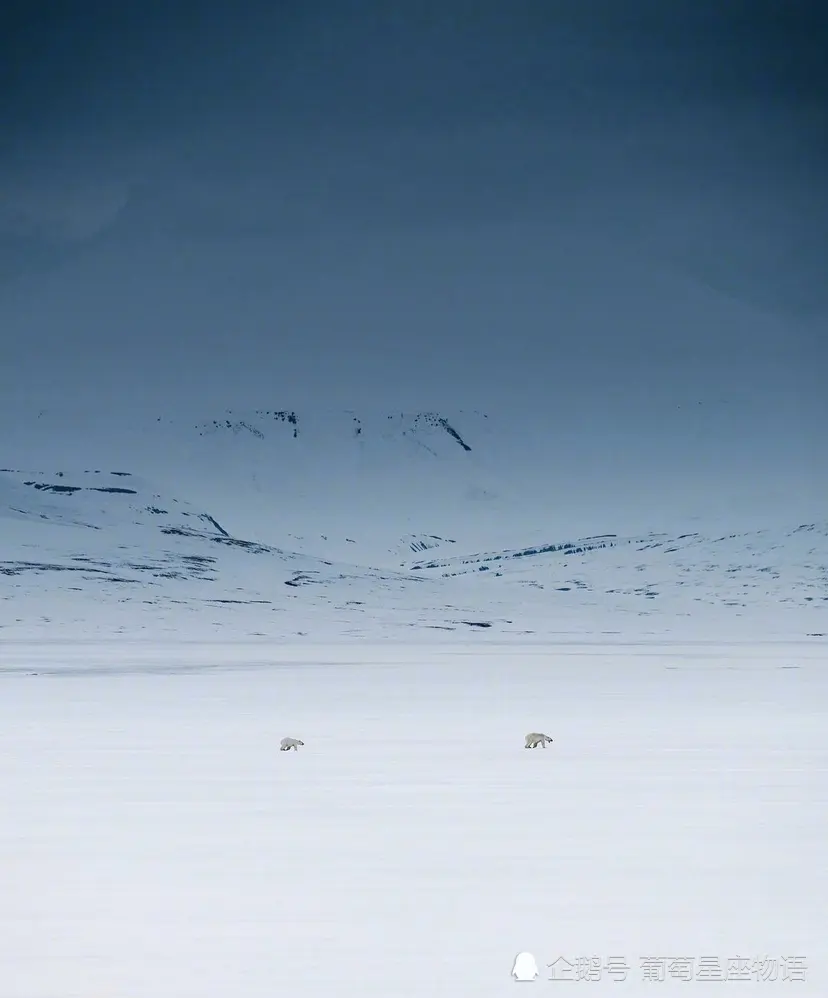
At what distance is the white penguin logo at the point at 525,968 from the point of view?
31.2 feet

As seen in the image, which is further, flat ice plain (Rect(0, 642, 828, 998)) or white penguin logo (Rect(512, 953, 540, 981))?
flat ice plain (Rect(0, 642, 828, 998))

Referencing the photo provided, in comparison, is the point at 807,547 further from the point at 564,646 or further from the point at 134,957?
the point at 134,957

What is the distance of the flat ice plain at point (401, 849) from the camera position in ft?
33.0

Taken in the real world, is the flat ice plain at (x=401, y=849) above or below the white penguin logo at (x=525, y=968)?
above

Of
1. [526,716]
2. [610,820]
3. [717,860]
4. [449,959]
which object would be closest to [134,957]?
[449,959]

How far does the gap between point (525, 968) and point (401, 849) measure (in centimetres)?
A: 429

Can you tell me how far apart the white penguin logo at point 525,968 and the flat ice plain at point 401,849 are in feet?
0.17

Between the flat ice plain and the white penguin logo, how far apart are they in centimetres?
5

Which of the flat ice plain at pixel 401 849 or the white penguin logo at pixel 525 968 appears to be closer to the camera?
the white penguin logo at pixel 525 968

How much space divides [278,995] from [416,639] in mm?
63972

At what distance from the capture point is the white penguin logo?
31.2 ft

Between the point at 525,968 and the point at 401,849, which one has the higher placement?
the point at 401,849

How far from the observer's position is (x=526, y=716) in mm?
27438

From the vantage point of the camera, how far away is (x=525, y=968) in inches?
375
